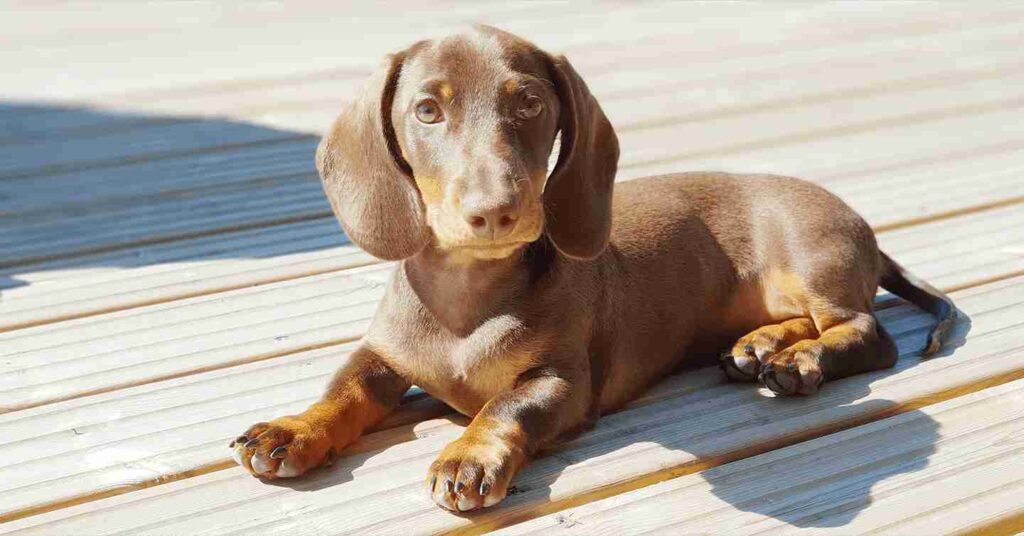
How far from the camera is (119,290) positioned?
3.64 metres

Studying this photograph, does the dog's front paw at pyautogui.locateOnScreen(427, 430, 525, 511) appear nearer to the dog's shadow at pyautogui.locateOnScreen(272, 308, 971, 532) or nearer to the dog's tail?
the dog's shadow at pyautogui.locateOnScreen(272, 308, 971, 532)

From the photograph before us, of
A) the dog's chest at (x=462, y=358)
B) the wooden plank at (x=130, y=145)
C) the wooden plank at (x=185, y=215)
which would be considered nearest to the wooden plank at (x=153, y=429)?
the dog's chest at (x=462, y=358)

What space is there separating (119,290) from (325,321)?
2.13 feet

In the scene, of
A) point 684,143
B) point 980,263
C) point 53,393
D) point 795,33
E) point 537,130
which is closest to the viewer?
point 537,130

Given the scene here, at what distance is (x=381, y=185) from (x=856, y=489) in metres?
1.12

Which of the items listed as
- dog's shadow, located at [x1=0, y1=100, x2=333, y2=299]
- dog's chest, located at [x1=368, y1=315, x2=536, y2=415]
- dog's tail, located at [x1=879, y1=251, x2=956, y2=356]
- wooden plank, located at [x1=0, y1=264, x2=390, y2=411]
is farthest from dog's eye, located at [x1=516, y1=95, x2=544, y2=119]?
dog's shadow, located at [x1=0, y1=100, x2=333, y2=299]

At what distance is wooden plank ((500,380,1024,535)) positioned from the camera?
2389 mm

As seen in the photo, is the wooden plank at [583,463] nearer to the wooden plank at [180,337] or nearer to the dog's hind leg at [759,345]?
the dog's hind leg at [759,345]

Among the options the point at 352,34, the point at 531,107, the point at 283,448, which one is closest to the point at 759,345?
the point at 531,107

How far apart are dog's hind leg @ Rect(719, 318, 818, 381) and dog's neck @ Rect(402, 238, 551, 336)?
0.54m

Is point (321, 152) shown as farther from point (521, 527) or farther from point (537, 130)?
point (521, 527)

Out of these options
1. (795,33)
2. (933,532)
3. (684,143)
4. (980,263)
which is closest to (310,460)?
(933,532)

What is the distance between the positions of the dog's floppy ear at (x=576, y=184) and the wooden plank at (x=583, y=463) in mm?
430

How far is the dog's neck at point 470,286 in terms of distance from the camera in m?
2.77
